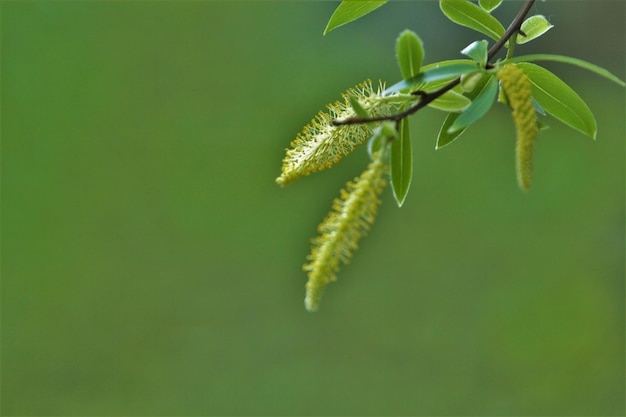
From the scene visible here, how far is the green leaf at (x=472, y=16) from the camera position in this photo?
0.73m

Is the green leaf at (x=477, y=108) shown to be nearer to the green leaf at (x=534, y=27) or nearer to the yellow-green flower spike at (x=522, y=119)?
the yellow-green flower spike at (x=522, y=119)

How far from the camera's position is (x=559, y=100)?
2.26ft

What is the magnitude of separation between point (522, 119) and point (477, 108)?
5 cm

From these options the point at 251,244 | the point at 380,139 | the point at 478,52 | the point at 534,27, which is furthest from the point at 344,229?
the point at 251,244

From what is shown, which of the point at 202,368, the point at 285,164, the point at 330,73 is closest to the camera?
the point at 285,164

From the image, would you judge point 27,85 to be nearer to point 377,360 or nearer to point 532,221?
point 377,360

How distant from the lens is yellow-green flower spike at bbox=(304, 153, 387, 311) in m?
0.54

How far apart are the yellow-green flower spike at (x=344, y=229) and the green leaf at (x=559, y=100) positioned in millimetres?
250

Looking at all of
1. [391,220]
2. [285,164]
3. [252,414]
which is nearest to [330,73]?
[391,220]

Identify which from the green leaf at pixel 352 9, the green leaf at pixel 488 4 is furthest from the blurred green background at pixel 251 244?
the green leaf at pixel 352 9

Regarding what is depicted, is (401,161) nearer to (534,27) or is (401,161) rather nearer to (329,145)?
(329,145)

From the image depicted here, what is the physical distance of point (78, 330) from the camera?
3.62 metres

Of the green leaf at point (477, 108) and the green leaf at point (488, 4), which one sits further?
the green leaf at point (488, 4)

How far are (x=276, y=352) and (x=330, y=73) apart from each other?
1.56 m
